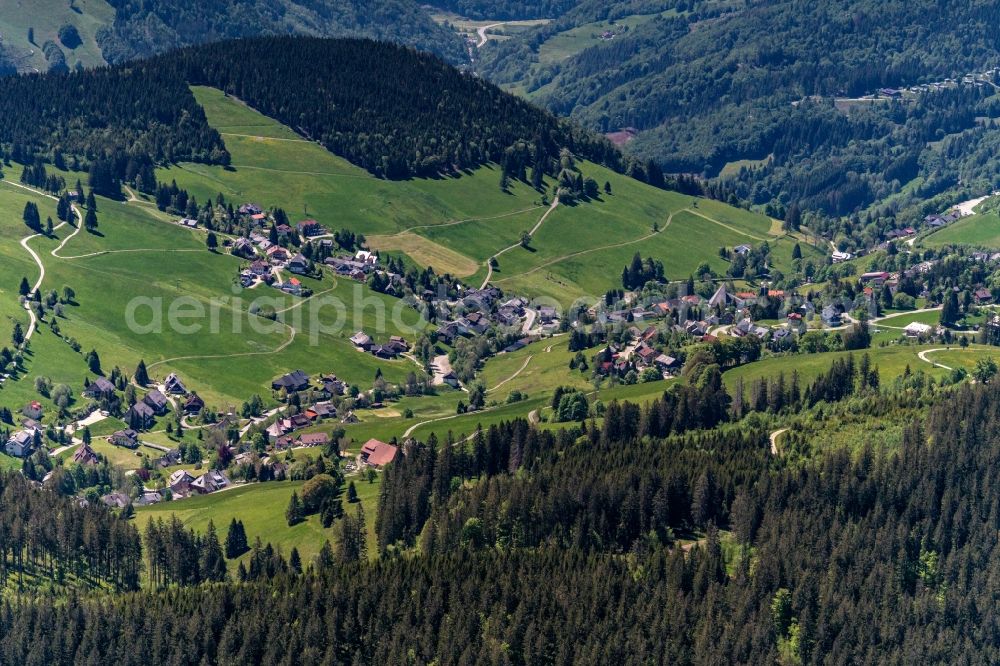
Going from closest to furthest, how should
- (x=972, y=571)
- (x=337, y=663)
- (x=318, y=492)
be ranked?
(x=337, y=663) < (x=972, y=571) < (x=318, y=492)

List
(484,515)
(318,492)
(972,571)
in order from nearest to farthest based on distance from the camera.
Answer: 1. (972,571)
2. (484,515)
3. (318,492)

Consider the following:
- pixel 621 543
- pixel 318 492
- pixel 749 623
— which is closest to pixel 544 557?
pixel 621 543

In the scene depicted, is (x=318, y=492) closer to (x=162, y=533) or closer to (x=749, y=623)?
(x=162, y=533)

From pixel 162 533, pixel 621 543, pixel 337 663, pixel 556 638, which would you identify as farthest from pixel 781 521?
pixel 162 533

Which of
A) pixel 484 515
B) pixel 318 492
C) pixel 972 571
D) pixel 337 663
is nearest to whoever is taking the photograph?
pixel 337 663

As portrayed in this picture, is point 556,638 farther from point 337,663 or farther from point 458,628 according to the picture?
point 337,663

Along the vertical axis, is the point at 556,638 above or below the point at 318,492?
below

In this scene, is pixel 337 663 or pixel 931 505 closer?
pixel 337 663

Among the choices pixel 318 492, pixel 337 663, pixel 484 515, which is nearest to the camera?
pixel 337 663

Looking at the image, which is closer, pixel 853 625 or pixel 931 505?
pixel 853 625
